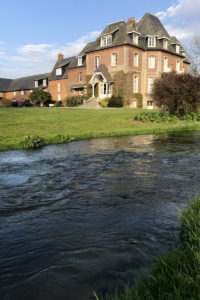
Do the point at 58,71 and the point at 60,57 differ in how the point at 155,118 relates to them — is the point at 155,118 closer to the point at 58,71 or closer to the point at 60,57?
the point at 58,71

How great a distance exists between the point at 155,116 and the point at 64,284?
700 inches

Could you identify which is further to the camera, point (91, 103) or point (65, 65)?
point (65, 65)

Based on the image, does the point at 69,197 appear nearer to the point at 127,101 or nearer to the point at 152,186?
the point at 152,186

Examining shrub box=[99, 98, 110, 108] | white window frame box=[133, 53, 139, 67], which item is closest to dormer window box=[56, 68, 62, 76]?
shrub box=[99, 98, 110, 108]

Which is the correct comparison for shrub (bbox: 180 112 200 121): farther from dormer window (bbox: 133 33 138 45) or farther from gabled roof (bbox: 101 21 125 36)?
gabled roof (bbox: 101 21 125 36)

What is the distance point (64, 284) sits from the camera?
97.0 inches

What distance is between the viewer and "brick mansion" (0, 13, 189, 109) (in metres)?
33.8

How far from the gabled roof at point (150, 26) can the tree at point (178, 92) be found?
2079cm

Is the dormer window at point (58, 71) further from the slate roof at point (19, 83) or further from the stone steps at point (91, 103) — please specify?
the stone steps at point (91, 103)

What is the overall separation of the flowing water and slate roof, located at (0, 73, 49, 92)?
48.2 meters

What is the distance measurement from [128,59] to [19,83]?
112 feet

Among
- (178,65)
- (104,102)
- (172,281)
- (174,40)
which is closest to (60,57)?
(104,102)

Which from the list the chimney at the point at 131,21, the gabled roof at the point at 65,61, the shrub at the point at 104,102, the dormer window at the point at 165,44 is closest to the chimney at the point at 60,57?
the gabled roof at the point at 65,61

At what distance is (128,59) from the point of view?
3322cm
